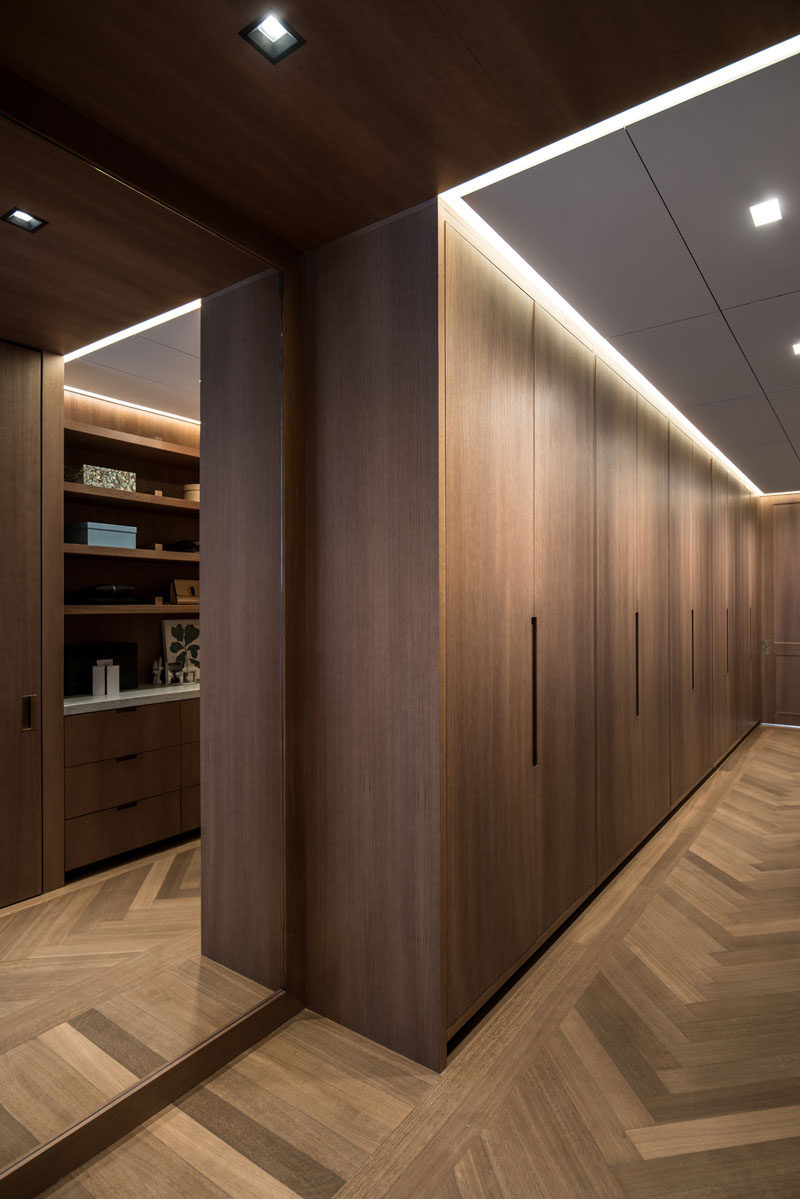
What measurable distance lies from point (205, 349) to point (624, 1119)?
104 inches

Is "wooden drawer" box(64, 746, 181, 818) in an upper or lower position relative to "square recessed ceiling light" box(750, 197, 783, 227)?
lower

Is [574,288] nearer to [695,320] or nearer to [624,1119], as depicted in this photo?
[695,320]

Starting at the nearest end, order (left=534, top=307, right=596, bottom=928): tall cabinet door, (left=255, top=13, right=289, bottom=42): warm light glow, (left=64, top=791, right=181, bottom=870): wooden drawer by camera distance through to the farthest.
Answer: (left=255, top=13, right=289, bottom=42): warm light glow → (left=64, top=791, right=181, bottom=870): wooden drawer → (left=534, top=307, right=596, bottom=928): tall cabinet door

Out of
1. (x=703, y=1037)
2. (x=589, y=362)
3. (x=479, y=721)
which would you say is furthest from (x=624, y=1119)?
(x=589, y=362)

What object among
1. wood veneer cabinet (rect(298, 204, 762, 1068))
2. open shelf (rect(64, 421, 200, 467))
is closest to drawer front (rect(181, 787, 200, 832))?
wood veneer cabinet (rect(298, 204, 762, 1068))

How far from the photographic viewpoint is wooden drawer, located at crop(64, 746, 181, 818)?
8.24 feet

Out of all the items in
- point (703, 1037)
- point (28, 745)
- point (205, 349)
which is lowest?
point (703, 1037)

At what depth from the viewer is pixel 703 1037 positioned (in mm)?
2232

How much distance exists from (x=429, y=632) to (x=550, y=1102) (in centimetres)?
136

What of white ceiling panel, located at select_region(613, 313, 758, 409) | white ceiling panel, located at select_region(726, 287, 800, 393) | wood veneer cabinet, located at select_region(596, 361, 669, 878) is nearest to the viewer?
white ceiling panel, located at select_region(726, 287, 800, 393)

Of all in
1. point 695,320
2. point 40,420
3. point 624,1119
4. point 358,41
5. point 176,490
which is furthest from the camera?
point 695,320

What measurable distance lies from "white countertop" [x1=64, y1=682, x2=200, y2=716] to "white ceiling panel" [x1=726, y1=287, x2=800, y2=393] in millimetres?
2695

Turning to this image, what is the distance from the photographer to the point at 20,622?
1.89m

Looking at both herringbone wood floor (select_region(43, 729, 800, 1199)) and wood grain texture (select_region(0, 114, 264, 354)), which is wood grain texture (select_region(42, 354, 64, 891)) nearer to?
wood grain texture (select_region(0, 114, 264, 354))
